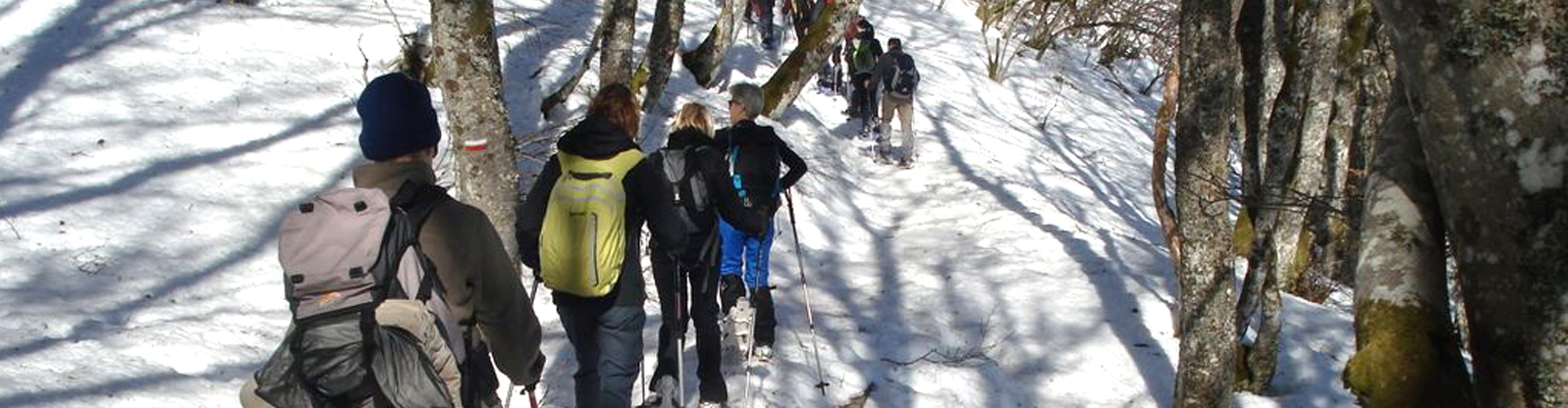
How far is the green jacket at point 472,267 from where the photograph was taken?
2855 millimetres

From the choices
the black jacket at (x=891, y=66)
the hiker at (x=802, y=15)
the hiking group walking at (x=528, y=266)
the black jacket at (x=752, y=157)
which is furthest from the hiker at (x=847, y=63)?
the hiking group walking at (x=528, y=266)

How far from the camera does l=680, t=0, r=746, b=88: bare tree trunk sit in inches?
558

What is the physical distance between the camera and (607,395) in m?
4.47

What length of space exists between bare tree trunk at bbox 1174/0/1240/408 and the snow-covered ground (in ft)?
3.27

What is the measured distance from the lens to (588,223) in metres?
4.15

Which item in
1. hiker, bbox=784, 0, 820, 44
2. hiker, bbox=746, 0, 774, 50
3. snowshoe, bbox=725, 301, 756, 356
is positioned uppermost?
snowshoe, bbox=725, 301, 756, 356

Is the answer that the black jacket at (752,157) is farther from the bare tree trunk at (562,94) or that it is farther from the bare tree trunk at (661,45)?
the bare tree trunk at (661,45)

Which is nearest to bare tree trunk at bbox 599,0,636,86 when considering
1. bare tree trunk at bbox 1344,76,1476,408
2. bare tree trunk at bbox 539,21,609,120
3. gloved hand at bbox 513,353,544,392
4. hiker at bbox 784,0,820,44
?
bare tree trunk at bbox 539,21,609,120

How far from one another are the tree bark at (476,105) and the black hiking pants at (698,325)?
97 cm

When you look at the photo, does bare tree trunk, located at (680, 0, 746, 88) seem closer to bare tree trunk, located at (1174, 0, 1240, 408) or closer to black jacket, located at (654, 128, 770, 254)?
bare tree trunk, located at (1174, 0, 1240, 408)

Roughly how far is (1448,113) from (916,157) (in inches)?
494

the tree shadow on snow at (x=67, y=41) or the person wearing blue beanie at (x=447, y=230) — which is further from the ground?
the person wearing blue beanie at (x=447, y=230)

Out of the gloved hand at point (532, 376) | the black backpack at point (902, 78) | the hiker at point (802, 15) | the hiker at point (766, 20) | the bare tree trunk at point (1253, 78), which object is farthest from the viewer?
the hiker at point (766, 20)

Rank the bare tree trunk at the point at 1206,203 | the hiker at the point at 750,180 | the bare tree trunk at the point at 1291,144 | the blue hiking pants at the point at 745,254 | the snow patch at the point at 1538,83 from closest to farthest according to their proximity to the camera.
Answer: the snow patch at the point at 1538,83 → the bare tree trunk at the point at 1206,203 → the hiker at the point at 750,180 → the blue hiking pants at the point at 745,254 → the bare tree trunk at the point at 1291,144
